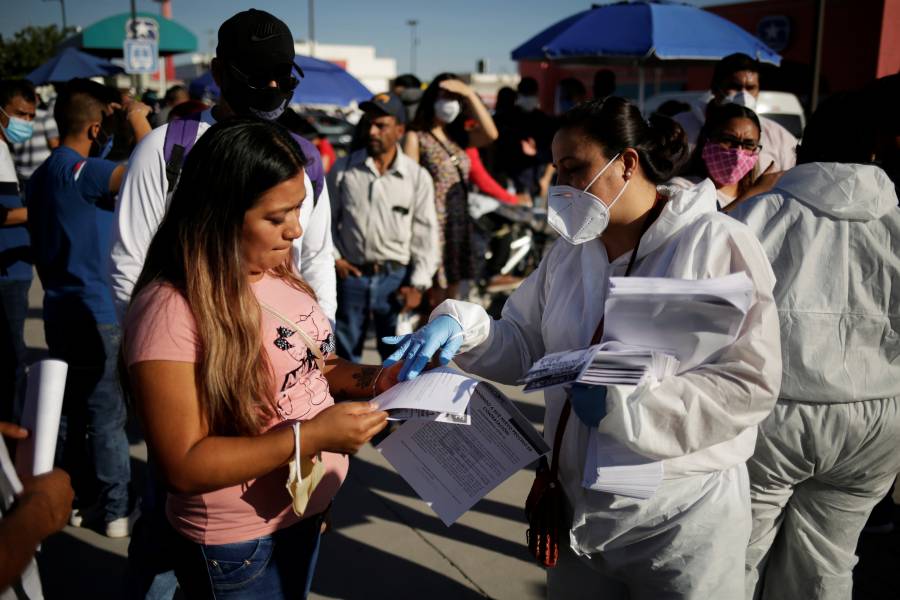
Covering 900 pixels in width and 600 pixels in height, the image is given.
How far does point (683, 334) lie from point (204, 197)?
1.15m

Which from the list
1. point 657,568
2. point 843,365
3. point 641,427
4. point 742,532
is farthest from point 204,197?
point 843,365

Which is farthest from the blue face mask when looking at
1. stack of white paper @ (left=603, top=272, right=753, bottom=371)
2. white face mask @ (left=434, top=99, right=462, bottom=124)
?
stack of white paper @ (left=603, top=272, right=753, bottom=371)

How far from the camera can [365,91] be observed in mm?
10531

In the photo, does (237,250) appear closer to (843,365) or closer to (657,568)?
(657,568)

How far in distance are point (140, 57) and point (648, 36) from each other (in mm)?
9448

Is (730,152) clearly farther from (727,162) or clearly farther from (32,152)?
(32,152)

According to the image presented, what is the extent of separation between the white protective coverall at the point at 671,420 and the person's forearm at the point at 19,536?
3.79 ft

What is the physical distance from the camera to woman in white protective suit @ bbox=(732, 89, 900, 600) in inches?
94.7

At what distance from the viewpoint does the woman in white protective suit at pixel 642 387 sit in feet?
5.83

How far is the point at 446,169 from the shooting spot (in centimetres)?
518

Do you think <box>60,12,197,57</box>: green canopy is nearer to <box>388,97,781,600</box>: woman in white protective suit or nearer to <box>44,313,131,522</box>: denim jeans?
<box>44,313,131,522</box>: denim jeans

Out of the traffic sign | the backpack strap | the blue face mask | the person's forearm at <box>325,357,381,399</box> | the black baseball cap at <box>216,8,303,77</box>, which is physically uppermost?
the traffic sign

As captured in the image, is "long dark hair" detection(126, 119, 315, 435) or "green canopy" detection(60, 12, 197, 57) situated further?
"green canopy" detection(60, 12, 197, 57)

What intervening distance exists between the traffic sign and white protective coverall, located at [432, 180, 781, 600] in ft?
42.3
